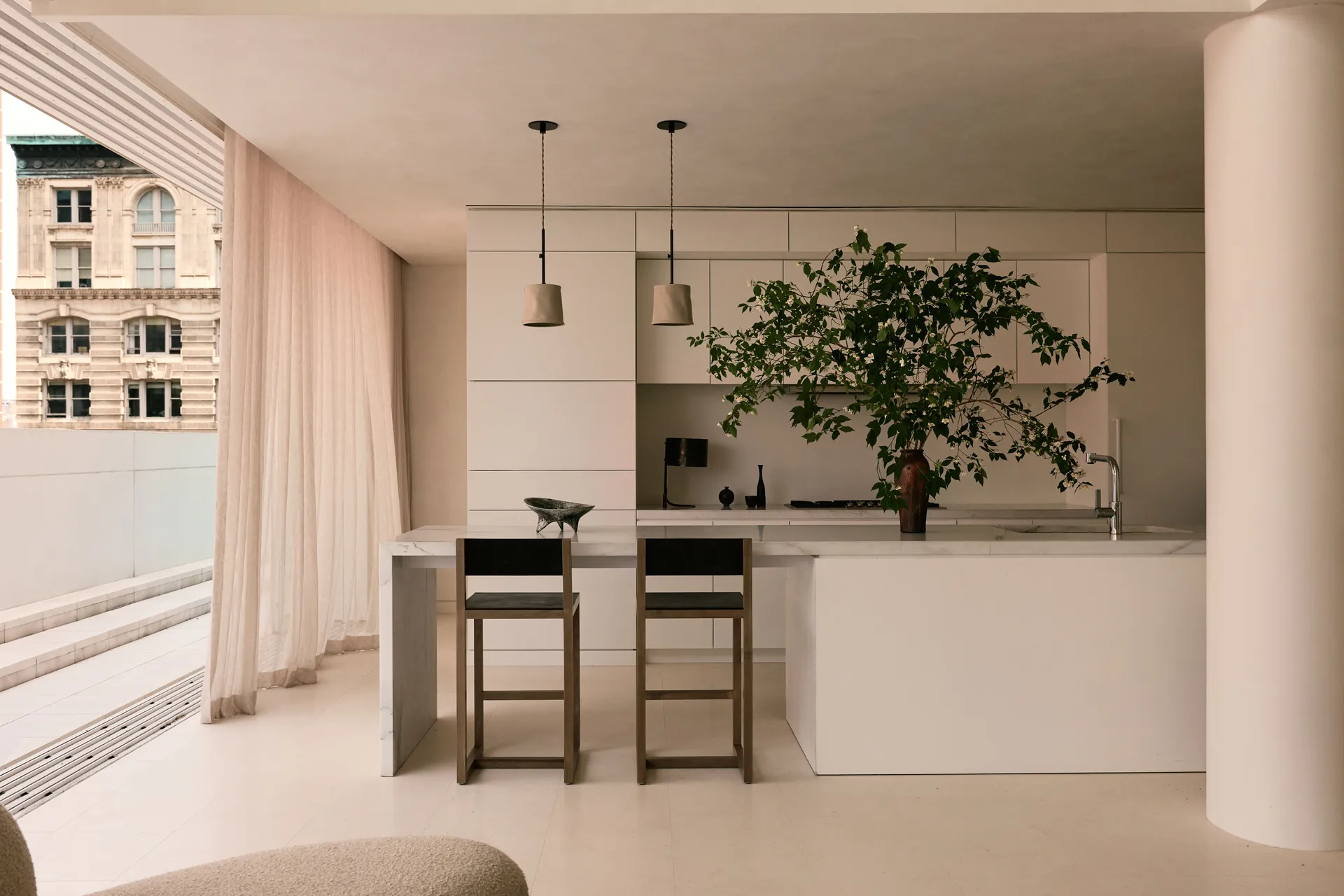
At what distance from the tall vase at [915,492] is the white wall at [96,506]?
4.62 m

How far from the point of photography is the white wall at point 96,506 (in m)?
7.00

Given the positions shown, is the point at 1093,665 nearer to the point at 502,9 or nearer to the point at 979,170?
the point at 979,170

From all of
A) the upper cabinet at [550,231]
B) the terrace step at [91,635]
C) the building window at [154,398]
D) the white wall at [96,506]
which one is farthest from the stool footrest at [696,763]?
the building window at [154,398]

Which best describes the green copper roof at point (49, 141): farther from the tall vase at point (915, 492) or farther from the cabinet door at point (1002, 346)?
the tall vase at point (915, 492)

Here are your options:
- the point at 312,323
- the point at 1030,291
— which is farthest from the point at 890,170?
the point at 312,323

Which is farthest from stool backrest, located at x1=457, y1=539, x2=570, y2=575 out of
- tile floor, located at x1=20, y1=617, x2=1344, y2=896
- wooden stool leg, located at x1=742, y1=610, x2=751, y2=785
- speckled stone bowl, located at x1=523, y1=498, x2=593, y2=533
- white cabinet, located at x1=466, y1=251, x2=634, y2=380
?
white cabinet, located at x1=466, y1=251, x2=634, y2=380

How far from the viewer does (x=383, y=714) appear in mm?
3584

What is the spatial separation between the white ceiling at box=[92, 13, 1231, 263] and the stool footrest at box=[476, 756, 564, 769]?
2540mm

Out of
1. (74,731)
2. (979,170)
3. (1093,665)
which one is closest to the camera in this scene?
(1093,665)

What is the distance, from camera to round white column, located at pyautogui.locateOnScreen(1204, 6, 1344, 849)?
Answer: 2846 mm

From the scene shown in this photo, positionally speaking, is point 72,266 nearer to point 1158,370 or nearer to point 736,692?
point 736,692

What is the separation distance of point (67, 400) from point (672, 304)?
61.5ft

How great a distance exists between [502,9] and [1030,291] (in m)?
3.90

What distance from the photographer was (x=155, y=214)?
19031 mm
